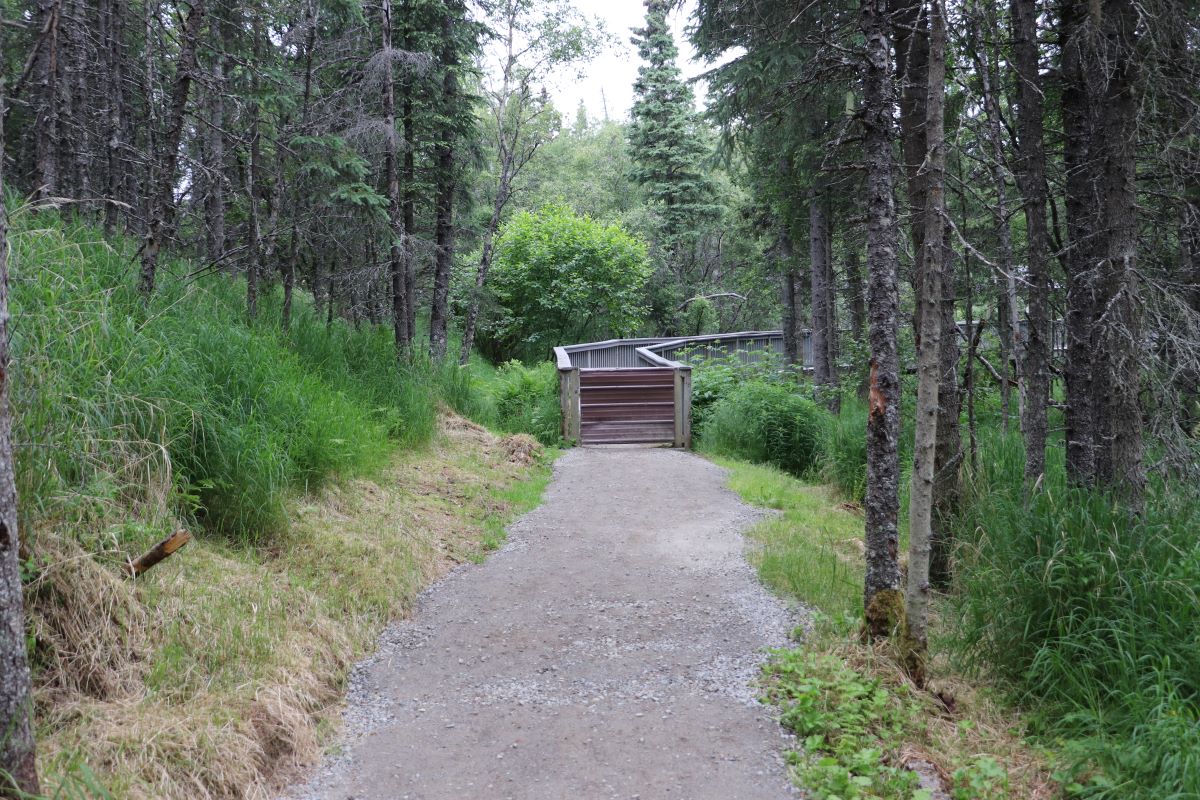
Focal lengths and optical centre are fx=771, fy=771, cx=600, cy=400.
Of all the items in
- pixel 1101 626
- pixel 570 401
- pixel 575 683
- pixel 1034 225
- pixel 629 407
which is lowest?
pixel 575 683

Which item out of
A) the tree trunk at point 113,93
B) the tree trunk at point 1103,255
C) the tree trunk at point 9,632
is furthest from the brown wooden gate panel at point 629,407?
the tree trunk at point 9,632

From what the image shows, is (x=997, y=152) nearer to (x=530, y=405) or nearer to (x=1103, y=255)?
(x=1103, y=255)

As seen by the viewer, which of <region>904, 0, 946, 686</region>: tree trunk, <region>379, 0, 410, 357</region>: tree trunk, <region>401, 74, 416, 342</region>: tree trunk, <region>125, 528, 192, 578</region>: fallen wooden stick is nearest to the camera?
<region>125, 528, 192, 578</region>: fallen wooden stick

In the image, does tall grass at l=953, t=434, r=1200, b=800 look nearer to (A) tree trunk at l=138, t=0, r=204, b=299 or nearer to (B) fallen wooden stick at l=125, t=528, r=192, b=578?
(B) fallen wooden stick at l=125, t=528, r=192, b=578

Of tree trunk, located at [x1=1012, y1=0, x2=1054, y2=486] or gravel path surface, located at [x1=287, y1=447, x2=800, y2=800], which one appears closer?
gravel path surface, located at [x1=287, y1=447, x2=800, y2=800]

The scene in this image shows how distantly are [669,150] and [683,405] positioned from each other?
17.4m

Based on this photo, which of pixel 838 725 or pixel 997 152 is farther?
pixel 997 152

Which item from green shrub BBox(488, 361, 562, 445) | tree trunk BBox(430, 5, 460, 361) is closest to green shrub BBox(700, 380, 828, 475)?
green shrub BBox(488, 361, 562, 445)

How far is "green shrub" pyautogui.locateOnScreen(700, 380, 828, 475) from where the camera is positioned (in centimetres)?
1245

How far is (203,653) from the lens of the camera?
385 centimetres

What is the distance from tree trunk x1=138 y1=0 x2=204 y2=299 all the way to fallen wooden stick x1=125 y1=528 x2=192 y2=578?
9.42 feet

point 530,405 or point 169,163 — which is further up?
point 169,163

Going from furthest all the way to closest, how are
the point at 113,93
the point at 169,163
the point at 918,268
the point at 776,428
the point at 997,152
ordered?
the point at 776,428 < the point at 113,93 < the point at 169,163 < the point at 918,268 < the point at 997,152

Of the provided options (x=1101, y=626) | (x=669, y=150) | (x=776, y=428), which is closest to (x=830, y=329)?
(x=776, y=428)
